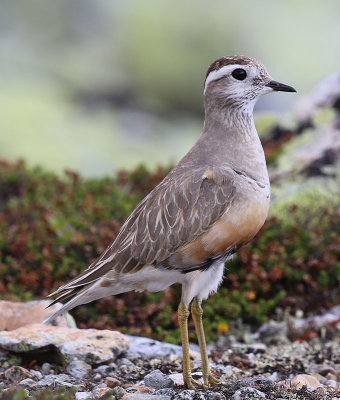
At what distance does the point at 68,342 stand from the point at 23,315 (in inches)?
33.8

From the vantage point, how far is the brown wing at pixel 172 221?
5.85m

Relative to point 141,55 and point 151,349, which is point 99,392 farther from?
point 141,55

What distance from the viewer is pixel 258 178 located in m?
6.00

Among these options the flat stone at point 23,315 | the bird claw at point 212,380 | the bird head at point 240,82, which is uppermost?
the bird head at point 240,82

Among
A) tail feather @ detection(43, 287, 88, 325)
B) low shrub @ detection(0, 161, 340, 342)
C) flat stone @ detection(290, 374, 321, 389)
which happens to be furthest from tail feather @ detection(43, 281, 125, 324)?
low shrub @ detection(0, 161, 340, 342)

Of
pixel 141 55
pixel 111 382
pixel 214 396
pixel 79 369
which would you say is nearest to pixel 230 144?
pixel 214 396

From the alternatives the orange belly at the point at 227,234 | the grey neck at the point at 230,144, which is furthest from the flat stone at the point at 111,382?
the grey neck at the point at 230,144

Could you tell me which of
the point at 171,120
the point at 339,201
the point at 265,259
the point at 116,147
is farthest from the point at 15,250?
the point at 171,120

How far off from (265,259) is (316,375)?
2.60m

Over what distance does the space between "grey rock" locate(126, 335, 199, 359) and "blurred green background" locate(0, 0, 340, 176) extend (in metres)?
11.4

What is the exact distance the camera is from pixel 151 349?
7.14 metres

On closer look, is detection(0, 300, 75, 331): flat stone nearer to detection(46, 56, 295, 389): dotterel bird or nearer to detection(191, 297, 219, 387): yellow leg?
detection(46, 56, 295, 389): dotterel bird

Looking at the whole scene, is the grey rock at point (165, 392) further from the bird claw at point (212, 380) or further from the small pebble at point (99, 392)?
the bird claw at point (212, 380)

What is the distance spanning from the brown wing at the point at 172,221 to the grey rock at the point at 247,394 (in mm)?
1087
